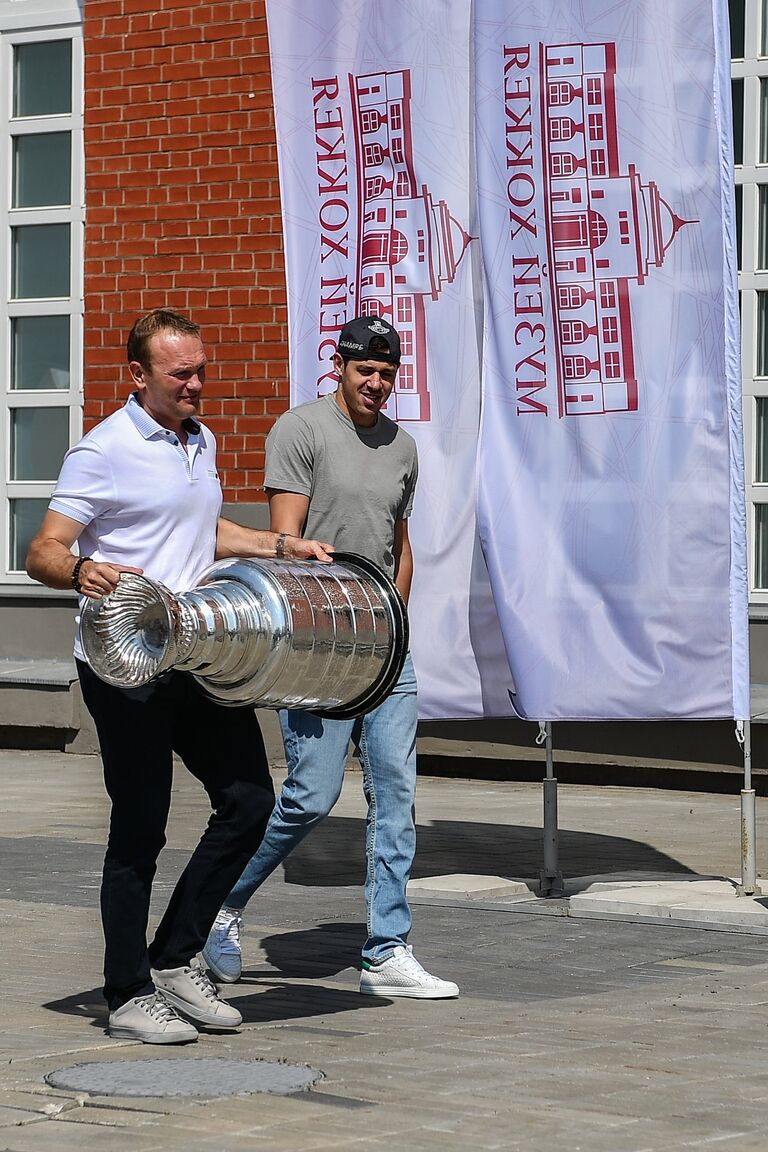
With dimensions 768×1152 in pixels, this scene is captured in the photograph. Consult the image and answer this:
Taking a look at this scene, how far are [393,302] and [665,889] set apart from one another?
2.45 m

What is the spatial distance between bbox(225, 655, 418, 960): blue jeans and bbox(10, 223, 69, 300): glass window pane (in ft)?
30.6

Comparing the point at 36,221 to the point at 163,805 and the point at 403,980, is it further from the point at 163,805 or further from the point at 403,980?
the point at 163,805

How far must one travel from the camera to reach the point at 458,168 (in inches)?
→ 326

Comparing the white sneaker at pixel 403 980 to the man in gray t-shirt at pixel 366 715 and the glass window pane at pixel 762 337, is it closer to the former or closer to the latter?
the man in gray t-shirt at pixel 366 715

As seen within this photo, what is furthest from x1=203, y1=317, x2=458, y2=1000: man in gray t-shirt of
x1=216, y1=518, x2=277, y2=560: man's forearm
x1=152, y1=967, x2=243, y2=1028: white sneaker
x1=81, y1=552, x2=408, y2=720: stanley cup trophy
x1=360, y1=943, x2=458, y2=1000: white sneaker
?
x1=152, y1=967, x2=243, y2=1028: white sneaker

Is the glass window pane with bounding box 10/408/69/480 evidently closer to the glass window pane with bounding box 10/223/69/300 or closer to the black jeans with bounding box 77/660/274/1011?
the glass window pane with bounding box 10/223/69/300

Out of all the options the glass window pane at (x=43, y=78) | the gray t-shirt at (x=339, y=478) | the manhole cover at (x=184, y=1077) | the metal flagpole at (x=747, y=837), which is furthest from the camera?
the glass window pane at (x=43, y=78)

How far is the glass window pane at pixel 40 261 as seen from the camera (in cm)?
1546

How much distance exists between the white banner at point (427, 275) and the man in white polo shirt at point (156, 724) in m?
2.40

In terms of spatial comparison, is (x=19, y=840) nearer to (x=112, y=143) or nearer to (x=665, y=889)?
(x=665, y=889)

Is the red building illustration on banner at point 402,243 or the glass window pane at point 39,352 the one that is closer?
the red building illustration on banner at point 402,243

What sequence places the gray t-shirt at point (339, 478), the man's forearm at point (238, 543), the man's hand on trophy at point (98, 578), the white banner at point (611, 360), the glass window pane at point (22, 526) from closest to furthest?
the man's hand on trophy at point (98, 578), the man's forearm at point (238, 543), the gray t-shirt at point (339, 478), the white banner at point (611, 360), the glass window pane at point (22, 526)

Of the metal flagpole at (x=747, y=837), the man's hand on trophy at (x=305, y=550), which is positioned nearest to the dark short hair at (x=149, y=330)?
the man's hand on trophy at (x=305, y=550)

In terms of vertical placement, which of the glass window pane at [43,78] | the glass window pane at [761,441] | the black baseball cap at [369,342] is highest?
the glass window pane at [43,78]
